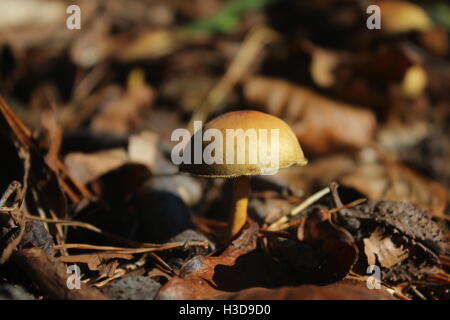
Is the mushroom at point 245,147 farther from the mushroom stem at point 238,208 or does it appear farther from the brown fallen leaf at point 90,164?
A: the brown fallen leaf at point 90,164

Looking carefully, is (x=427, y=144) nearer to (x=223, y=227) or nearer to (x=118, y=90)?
(x=223, y=227)

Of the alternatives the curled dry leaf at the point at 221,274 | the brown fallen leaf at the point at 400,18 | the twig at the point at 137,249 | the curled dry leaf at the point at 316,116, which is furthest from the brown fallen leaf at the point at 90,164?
the brown fallen leaf at the point at 400,18

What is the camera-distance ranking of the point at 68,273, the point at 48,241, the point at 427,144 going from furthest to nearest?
the point at 427,144 → the point at 48,241 → the point at 68,273

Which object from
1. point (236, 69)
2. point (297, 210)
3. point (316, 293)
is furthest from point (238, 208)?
point (236, 69)

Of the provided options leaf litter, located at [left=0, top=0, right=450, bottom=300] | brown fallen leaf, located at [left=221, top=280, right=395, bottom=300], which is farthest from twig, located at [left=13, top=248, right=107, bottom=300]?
brown fallen leaf, located at [left=221, top=280, right=395, bottom=300]

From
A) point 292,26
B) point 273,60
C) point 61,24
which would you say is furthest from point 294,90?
point 61,24

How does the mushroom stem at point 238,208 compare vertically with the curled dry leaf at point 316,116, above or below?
below
